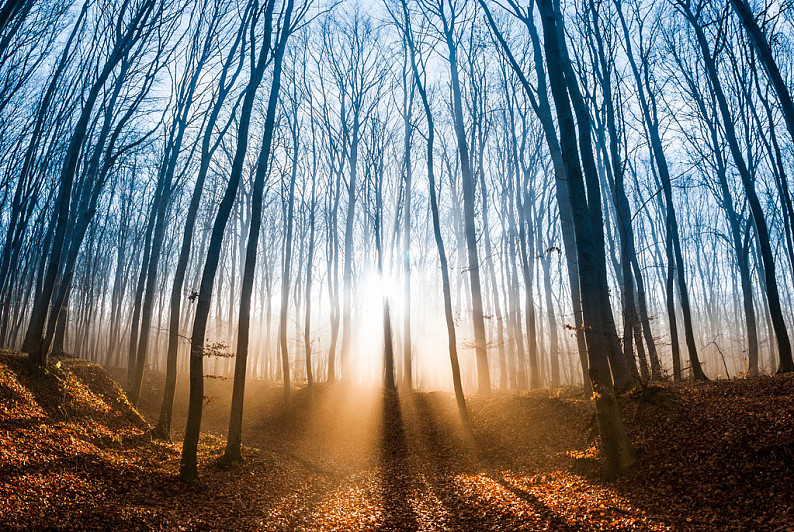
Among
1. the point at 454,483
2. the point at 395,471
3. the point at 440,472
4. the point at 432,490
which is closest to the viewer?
the point at 432,490

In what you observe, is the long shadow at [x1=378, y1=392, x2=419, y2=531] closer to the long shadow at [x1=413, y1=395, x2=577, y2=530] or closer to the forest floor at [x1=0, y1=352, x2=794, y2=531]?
the forest floor at [x1=0, y1=352, x2=794, y2=531]

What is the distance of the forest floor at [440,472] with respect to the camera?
174 inches

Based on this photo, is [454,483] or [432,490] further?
[454,483]

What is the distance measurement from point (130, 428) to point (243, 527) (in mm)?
5801

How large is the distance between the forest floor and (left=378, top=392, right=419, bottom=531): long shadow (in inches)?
1.9

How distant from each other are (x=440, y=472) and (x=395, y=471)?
3.34 ft

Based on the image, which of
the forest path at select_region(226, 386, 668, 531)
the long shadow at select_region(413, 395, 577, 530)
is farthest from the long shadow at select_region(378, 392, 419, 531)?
the long shadow at select_region(413, 395, 577, 530)

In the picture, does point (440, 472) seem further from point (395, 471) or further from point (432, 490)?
point (432, 490)

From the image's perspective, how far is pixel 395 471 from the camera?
831cm

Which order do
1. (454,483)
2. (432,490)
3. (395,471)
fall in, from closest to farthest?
(432,490) → (454,483) → (395,471)

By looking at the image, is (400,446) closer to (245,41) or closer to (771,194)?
(245,41)

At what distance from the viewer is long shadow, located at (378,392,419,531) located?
212 inches

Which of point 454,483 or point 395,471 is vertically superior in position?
point 454,483

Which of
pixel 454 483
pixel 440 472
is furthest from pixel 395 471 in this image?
pixel 454 483
